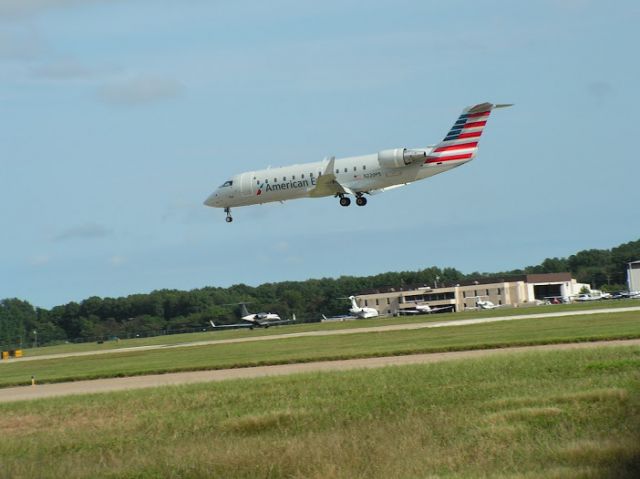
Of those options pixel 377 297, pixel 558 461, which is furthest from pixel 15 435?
pixel 377 297

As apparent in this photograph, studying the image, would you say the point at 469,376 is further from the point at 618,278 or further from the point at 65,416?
the point at 618,278

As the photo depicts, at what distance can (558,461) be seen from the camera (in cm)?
1702

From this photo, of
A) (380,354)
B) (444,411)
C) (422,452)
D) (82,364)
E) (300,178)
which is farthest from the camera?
(300,178)

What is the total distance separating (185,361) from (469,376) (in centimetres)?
Answer: 2253

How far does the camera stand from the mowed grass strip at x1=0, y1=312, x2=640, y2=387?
39.7m

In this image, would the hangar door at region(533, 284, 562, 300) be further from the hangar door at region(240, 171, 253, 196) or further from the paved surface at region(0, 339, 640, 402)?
the paved surface at region(0, 339, 640, 402)

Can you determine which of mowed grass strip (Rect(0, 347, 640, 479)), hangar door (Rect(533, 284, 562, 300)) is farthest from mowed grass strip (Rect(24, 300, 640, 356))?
hangar door (Rect(533, 284, 562, 300))

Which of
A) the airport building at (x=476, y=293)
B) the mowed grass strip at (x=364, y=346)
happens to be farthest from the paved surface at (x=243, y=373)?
the airport building at (x=476, y=293)

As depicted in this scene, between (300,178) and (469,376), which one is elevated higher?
(300,178)

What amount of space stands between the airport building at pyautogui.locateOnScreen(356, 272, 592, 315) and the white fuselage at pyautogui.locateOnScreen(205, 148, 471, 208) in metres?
83.0

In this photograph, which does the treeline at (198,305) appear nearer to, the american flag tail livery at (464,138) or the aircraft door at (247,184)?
the aircraft door at (247,184)

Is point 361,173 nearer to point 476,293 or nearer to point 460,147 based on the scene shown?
point 460,147

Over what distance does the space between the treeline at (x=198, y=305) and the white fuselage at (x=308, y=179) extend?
7612 cm

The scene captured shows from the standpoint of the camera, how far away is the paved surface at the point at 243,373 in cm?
3412
